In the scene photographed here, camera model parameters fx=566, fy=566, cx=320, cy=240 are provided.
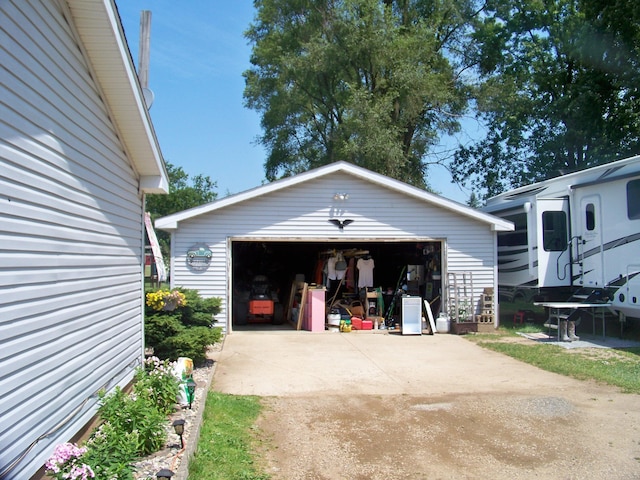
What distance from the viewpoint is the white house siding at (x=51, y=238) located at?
12.1 ft

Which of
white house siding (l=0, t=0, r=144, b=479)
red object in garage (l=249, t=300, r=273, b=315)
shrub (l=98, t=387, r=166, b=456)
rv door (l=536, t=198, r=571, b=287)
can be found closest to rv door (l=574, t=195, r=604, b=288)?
rv door (l=536, t=198, r=571, b=287)

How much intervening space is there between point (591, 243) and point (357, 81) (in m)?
16.1

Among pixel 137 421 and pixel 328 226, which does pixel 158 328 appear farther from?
pixel 328 226

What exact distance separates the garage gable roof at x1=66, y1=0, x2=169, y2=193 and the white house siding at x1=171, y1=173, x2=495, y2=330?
5.94m

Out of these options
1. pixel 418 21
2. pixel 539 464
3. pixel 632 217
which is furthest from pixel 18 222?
pixel 418 21

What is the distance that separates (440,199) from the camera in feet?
46.9

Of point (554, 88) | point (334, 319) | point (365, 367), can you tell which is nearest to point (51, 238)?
point (365, 367)

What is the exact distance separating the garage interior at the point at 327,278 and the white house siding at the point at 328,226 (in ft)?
2.62

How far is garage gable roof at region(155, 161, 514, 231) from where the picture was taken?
13328mm

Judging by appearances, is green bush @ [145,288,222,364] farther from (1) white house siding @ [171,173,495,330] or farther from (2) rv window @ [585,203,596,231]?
(2) rv window @ [585,203,596,231]

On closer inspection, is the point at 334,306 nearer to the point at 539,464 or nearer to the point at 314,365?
the point at 314,365

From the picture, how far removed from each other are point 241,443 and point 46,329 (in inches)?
91.7

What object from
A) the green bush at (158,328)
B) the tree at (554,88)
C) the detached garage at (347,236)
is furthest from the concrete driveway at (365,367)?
the tree at (554,88)

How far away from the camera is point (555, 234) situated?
13.4 metres
